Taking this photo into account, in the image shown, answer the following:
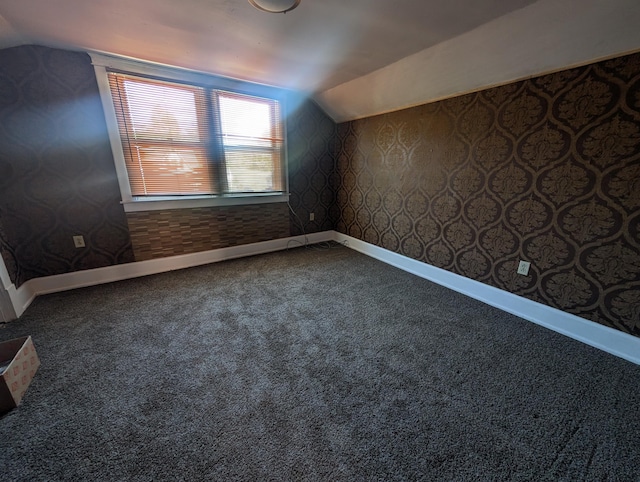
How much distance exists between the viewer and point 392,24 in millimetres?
1665

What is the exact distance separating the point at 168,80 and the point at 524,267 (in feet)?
11.9

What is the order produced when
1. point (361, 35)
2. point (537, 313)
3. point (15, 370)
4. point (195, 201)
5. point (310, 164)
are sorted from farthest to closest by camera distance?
1. point (310, 164)
2. point (195, 201)
3. point (537, 313)
4. point (361, 35)
5. point (15, 370)

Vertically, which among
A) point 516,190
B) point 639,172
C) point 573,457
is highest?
point 639,172

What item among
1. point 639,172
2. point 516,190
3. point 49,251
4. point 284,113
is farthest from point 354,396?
point 284,113

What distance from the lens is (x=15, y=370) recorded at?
1317mm

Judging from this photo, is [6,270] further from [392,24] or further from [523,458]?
[523,458]

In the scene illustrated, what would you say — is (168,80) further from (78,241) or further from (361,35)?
(361,35)

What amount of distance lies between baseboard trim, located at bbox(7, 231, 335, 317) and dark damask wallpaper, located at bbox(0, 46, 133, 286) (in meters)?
0.09

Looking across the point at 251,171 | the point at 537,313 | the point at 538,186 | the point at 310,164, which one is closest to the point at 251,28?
the point at 251,171

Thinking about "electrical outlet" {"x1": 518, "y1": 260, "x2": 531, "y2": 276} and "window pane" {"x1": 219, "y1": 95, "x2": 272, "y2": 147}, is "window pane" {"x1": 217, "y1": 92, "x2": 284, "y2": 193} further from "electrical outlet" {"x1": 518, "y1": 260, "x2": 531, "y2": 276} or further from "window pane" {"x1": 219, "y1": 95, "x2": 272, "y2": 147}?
"electrical outlet" {"x1": 518, "y1": 260, "x2": 531, "y2": 276}

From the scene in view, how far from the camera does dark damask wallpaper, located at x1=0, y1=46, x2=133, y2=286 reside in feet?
6.98

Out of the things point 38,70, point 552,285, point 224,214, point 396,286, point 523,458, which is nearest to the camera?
point 523,458

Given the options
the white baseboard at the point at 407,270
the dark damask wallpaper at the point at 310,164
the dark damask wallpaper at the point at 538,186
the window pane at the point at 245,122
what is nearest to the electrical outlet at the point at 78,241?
the white baseboard at the point at 407,270

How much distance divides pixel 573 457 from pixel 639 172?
157 cm
